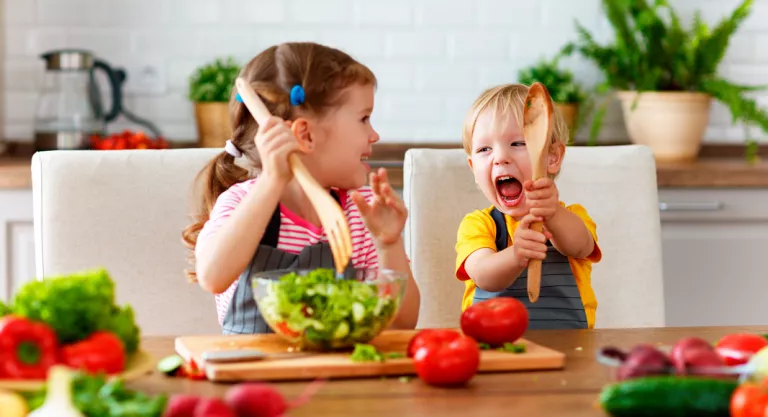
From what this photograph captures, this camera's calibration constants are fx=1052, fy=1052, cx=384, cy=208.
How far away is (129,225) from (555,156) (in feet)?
2.70

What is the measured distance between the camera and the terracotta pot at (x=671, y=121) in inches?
128

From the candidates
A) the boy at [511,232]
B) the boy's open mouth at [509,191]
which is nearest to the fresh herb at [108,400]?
the boy at [511,232]

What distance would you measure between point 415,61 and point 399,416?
2.58m

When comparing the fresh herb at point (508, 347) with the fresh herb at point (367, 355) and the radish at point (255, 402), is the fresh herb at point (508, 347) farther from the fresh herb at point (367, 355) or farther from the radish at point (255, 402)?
the radish at point (255, 402)

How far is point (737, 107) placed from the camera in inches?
123

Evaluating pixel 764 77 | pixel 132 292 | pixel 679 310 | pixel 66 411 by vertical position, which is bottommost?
pixel 679 310

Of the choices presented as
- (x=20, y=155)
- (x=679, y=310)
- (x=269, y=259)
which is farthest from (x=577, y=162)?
(x=20, y=155)

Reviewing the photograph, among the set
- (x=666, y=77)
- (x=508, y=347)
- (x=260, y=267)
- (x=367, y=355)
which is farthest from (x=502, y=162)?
(x=666, y=77)

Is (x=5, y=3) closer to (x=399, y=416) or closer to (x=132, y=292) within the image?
(x=132, y=292)

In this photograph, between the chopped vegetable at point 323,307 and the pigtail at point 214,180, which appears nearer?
the chopped vegetable at point 323,307

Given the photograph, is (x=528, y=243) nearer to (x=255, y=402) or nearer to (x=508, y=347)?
(x=508, y=347)

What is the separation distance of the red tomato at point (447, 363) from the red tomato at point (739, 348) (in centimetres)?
29

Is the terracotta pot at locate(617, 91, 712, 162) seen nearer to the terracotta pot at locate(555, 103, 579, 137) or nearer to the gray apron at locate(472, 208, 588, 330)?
the terracotta pot at locate(555, 103, 579, 137)

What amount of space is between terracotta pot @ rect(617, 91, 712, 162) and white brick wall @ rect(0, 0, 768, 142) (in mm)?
357
